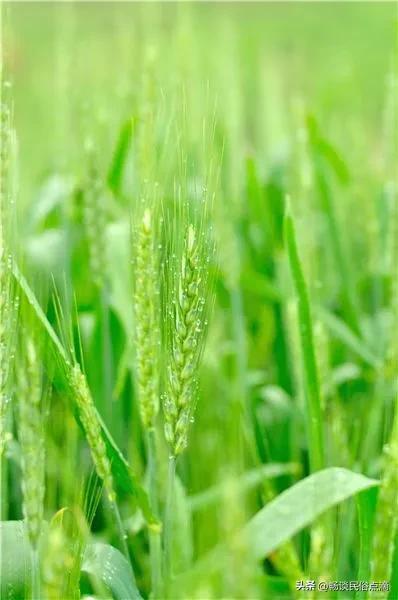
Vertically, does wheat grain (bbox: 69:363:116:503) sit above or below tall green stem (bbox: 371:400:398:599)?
above

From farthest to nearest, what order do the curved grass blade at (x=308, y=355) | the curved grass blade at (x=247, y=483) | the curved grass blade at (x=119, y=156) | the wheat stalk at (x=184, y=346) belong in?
the curved grass blade at (x=119, y=156), the curved grass blade at (x=247, y=483), the curved grass blade at (x=308, y=355), the wheat stalk at (x=184, y=346)

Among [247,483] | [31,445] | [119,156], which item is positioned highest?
[119,156]

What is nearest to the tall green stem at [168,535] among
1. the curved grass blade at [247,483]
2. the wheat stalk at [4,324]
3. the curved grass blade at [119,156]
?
the wheat stalk at [4,324]

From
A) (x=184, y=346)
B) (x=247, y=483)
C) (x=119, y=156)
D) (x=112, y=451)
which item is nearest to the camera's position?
(x=184, y=346)

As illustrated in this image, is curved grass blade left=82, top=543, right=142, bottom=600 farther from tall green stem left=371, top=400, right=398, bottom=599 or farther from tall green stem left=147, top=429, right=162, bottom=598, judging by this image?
tall green stem left=371, top=400, right=398, bottom=599

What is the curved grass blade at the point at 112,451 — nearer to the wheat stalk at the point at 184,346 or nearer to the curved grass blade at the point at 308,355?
the wheat stalk at the point at 184,346

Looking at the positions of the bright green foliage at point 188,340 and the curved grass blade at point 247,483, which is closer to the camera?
the bright green foliage at point 188,340

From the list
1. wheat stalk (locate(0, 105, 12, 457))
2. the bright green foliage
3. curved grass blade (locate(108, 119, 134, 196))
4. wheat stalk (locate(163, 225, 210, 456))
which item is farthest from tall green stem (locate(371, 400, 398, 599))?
curved grass blade (locate(108, 119, 134, 196))

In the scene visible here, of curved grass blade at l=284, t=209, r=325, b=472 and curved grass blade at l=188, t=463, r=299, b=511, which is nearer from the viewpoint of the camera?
curved grass blade at l=284, t=209, r=325, b=472

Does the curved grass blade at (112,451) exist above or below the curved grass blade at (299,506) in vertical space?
above

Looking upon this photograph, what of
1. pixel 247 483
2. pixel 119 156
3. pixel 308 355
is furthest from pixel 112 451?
pixel 119 156

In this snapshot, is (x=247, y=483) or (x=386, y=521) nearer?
(x=386, y=521)

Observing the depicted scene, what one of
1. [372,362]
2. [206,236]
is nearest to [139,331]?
[206,236]

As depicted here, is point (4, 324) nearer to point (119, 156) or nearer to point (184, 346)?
point (184, 346)
